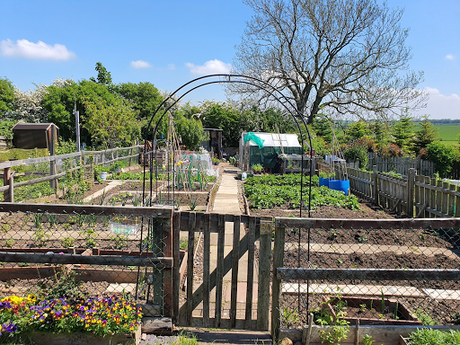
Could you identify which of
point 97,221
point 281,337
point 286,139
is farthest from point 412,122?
point 281,337

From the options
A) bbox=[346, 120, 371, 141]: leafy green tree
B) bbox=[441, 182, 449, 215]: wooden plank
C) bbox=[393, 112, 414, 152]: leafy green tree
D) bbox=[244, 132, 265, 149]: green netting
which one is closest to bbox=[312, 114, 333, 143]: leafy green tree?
bbox=[346, 120, 371, 141]: leafy green tree

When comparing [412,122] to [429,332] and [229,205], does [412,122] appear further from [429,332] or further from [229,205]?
[429,332]

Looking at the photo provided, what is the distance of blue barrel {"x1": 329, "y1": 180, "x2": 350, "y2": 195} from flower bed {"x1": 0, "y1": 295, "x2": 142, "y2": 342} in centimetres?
928

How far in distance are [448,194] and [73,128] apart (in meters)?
28.5

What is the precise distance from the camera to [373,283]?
4082mm

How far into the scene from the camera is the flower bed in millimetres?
2443

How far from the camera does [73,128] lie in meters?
28.9

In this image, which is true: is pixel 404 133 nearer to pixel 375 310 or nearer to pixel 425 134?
pixel 425 134

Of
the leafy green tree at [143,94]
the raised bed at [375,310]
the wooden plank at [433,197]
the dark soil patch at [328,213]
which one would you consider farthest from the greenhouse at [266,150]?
the leafy green tree at [143,94]

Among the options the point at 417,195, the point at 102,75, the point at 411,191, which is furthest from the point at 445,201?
the point at 102,75

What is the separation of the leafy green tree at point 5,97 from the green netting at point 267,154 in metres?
26.6

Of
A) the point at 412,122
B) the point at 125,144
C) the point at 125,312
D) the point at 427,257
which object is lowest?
the point at 427,257

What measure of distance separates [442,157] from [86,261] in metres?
18.6

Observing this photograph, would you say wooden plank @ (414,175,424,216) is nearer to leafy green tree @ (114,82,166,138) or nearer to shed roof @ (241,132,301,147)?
shed roof @ (241,132,301,147)
